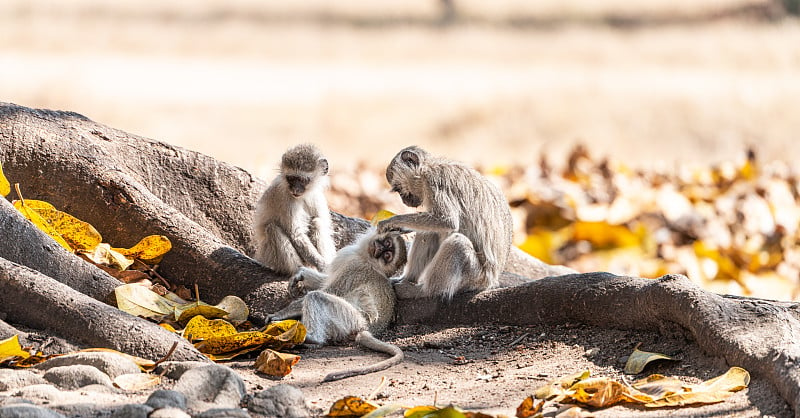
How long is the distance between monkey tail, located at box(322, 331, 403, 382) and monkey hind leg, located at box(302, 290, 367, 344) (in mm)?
107

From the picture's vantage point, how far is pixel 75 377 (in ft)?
12.9

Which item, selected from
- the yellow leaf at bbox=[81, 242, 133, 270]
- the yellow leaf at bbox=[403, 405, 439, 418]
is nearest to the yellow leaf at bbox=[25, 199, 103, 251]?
the yellow leaf at bbox=[81, 242, 133, 270]

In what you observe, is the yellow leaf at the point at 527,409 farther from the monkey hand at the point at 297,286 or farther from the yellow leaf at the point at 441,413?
the monkey hand at the point at 297,286

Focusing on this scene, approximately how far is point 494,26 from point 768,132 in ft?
20.6

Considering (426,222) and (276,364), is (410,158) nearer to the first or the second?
(426,222)

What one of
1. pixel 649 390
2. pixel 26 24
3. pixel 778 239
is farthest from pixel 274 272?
pixel 26 24

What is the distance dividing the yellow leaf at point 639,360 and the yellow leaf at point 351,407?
1.39 m

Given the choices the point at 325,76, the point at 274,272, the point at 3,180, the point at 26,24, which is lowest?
the point at 274,272

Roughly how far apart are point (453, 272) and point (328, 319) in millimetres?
903

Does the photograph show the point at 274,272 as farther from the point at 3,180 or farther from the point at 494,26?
the point at 494,26

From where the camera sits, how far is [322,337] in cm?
539

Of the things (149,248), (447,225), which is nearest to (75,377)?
(149,248)

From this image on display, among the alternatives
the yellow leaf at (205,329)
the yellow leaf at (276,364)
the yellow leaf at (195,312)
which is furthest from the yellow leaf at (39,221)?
the yellow leaf at (276,364)

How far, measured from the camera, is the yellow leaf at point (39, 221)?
5676 millimetres
